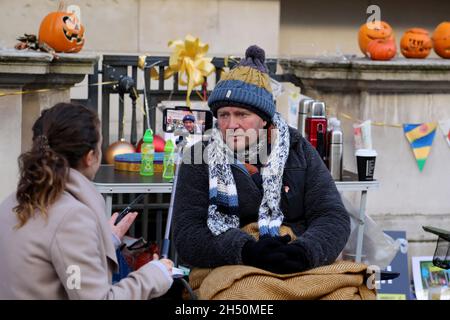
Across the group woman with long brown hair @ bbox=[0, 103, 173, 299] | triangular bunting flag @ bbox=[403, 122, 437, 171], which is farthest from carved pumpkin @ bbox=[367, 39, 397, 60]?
woman with long brown hair @ bbox=[0, 103, 173, 299]

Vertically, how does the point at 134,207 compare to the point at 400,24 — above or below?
below

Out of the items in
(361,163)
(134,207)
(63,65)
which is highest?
(63,65)

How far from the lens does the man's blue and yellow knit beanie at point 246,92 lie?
427 centimetres

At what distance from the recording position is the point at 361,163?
5.60 meters

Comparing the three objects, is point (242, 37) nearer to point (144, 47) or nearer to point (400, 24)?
point (144, 47)

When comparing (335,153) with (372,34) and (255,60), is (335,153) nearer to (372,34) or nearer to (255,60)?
(255,60)

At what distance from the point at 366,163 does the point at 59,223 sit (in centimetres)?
291

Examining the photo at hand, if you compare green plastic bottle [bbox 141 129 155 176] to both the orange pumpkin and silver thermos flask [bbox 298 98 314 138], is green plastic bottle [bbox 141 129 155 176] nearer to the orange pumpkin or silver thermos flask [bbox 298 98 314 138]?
silver thermos flask [bbox 298 98 314 138]

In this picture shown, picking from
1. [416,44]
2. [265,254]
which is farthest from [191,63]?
[265,254]

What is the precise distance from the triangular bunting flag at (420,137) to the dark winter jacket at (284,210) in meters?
2.35

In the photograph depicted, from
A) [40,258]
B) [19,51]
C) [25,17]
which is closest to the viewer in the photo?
[40,258]

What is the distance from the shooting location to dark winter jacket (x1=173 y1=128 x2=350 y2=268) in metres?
4.15
